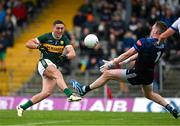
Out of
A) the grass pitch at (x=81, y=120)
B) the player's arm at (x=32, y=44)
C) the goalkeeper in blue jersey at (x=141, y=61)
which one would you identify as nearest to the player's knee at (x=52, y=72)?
the player's arm at (x=32, y=44)

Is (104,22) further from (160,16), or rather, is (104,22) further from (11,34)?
(11,34)

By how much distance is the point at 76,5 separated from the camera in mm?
37281

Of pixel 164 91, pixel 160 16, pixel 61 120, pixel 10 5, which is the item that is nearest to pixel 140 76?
pixel 61 120

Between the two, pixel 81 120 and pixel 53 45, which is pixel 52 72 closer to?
pixel 53 45

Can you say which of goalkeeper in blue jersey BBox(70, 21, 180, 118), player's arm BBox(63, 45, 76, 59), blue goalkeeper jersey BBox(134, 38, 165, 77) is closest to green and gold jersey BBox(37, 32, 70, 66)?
player's arm BBox(63, 45, 76, 59)

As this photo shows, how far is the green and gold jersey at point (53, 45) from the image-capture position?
1942 centimetres

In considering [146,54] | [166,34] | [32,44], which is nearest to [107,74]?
[146,54]

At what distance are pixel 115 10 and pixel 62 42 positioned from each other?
544 inches

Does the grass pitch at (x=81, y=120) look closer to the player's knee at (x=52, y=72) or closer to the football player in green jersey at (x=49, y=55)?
the football player in green jersey at (x=49, y=55)

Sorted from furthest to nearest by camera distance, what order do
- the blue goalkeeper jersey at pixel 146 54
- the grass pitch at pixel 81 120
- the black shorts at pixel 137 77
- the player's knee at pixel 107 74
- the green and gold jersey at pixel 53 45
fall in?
the green and gold jersey at pixel 53 45
the player's knee at pixel 107 74
the black shorts at pixel 137 77
the blue goalkeeper jersey at pixel 146 54
the grass pitch at pixel 81 120

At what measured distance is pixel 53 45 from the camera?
19.5 metres

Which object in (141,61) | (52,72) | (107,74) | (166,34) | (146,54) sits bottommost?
(107,74)

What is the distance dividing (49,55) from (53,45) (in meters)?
0.29

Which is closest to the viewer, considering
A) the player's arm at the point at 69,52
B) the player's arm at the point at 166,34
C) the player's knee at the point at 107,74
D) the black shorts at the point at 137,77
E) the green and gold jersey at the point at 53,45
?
the player's arm at the point at 166,34
